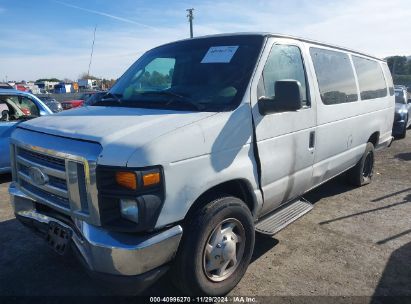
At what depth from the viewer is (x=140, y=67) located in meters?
4.27

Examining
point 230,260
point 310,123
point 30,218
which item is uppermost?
point 310,123

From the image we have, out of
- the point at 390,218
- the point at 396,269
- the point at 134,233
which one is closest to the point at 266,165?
the point at 134,233

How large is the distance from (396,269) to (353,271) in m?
0.43

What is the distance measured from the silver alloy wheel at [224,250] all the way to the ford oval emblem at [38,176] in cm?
Answer: 137

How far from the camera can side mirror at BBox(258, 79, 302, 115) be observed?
3195 mm

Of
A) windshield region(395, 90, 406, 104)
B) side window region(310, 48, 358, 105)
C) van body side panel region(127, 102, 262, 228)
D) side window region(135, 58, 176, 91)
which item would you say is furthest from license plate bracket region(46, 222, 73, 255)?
windshield region(395, 90, 406, 104)

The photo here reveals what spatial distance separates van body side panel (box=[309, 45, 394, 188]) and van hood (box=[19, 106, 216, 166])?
1900 millimetres

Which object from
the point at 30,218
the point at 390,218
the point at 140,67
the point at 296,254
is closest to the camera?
the point at 30,218

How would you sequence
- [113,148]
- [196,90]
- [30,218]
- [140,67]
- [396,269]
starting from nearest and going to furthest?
[113,148]
[30,218]
[196,90]
[396,269]
[140,67]

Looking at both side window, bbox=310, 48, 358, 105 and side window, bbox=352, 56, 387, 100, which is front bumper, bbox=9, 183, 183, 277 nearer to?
side window, bbox=310, 48, 358, 105

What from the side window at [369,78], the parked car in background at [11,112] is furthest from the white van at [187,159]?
the parked car in background at [11,112]

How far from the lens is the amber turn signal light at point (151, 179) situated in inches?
97.0

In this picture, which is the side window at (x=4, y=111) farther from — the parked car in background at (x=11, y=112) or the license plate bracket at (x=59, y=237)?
the license plate bracket at (x=59, y=237)

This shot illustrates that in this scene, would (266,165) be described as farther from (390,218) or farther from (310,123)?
(390,218)
